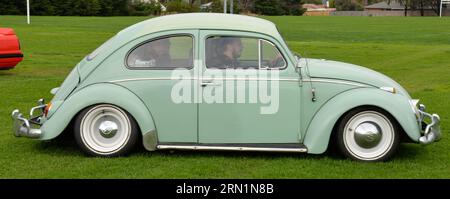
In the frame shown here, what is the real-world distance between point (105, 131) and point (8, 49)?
7.00 metres

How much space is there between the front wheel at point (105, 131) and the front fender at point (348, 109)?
6.24 feet

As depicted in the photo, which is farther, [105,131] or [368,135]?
[105,131]

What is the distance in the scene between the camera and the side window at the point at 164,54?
22.0 feet

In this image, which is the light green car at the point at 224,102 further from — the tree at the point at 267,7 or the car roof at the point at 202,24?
the tree at the point at 267,7

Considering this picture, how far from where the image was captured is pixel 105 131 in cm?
665

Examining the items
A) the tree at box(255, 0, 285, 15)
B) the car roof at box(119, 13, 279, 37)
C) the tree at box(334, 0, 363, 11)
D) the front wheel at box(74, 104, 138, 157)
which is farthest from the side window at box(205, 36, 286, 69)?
Result: the tree at box(334, 0, 363, 11)

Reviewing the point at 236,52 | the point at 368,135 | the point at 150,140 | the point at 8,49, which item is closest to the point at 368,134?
the point at 368,135

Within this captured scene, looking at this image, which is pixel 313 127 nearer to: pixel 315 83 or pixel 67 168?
pixel 315 83

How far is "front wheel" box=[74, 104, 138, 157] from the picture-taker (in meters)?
6.65

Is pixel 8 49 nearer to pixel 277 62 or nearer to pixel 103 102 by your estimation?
pixel 103 102
